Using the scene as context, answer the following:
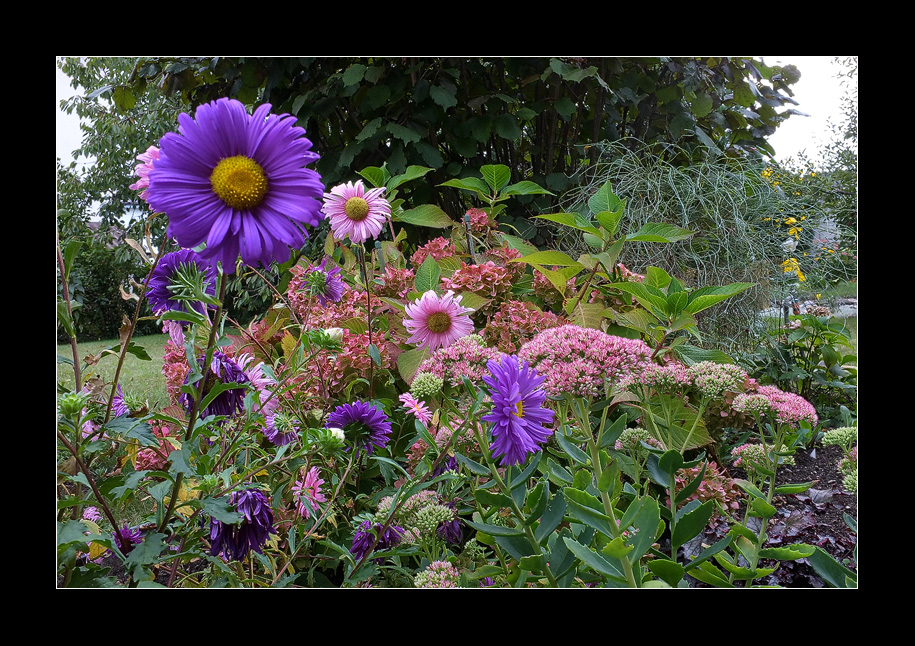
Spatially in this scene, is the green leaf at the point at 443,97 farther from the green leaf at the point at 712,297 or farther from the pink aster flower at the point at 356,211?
the green leaf at the point at 712,297

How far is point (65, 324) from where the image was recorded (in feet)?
2.08

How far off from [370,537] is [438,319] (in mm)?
386

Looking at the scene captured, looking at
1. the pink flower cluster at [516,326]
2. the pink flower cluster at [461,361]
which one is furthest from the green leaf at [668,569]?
the pink flower cluster at [516,326]

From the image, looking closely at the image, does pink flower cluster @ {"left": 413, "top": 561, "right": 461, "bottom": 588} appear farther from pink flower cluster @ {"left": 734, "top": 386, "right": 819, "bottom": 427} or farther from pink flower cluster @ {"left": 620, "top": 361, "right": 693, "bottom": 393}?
pink flower cluster @ {"left": 734, "top": 386, "right": 819, "bottom": 427}

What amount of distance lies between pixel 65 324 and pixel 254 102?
1866mm

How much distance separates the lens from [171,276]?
708 mm

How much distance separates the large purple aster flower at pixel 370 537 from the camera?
0.81 m

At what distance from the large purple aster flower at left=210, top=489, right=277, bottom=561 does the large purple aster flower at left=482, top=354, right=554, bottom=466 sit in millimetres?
261

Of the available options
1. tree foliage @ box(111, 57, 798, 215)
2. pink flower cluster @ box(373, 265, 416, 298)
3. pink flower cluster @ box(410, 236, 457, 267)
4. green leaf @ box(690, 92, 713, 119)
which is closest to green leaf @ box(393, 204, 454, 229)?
pink flower cluster @ box(410, 236, 457, 267)

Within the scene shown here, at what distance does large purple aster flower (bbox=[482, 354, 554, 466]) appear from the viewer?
25.3 inches

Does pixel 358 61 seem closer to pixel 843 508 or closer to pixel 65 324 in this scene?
pixel 65 324

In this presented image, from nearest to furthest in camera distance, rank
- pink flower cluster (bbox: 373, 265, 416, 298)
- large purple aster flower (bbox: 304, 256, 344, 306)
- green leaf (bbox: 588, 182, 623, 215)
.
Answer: large purple aster flower (bbox: 304, 256, 344, 306), green leaf (bbox: 588, 182, 623, 215), pink flower cluster (bbox: 373, 265, 416, 298)
